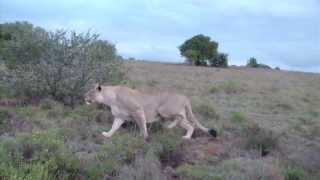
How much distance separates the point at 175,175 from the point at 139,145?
1.25m

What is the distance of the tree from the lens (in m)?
63.6

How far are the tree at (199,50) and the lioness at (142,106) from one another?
49119mm

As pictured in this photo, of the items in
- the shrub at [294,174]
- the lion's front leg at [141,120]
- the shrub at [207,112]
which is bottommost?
the shrub at [294,174]

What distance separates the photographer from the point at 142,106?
539 inches

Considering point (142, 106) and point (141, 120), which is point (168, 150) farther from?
point (142, 106)

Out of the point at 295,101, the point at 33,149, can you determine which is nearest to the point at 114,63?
the point at 33,149

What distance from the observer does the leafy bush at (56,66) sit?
15.9m

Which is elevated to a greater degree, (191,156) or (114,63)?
(114,63)

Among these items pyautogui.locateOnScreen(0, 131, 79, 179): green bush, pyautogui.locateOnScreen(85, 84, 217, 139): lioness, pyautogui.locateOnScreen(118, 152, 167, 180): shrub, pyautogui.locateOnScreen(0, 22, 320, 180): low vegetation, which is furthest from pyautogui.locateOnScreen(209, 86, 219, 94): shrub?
pyautogui.locateOnScreen(0, 131, 79, 179): green bush

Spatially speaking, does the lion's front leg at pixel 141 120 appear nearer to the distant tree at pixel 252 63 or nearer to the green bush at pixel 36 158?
the green bush at pixel 36 158

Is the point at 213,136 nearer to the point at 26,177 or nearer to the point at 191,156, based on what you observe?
the point at 191,156

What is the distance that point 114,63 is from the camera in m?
17.7

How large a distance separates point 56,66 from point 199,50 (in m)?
48.9

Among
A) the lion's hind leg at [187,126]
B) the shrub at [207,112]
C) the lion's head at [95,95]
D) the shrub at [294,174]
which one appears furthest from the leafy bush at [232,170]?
the shrub at [207,112]
